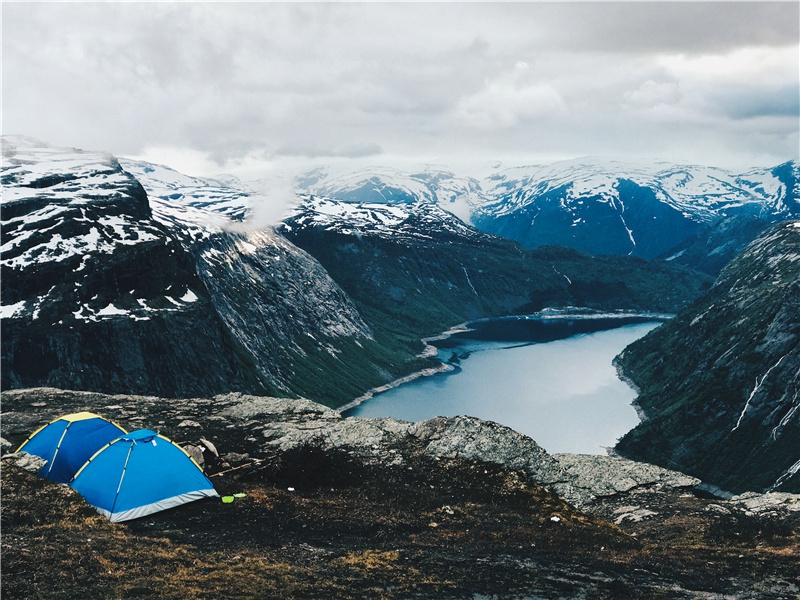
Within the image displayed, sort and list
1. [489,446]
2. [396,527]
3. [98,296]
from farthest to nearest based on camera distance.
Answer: [98,296], [489,446], [396,527]

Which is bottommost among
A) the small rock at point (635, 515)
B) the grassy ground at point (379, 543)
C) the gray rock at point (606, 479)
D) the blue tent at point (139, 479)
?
the small rock at point (635, 515)

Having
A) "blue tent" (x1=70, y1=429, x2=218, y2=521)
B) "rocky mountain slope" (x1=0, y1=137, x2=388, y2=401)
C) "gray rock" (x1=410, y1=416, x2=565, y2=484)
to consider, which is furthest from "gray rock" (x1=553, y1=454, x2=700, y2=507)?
"rocky mountain slope" (x1=0, y1=137, x2=388, y2=401)

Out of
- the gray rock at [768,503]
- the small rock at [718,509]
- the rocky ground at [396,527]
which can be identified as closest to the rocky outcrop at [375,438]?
the rocky ground at [396,527]

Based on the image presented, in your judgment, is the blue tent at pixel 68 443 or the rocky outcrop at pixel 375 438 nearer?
the blue tent at pixel 68 443

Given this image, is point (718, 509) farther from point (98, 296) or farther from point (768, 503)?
point (98, 296)

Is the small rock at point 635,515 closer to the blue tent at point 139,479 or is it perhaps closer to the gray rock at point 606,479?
the gray rock at point 606,479

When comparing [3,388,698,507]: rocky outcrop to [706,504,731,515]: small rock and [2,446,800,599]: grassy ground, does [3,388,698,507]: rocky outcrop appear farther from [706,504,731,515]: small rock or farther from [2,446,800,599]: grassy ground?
[706,504,731,515]: small rock

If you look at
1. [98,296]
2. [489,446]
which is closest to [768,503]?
[489,446]
